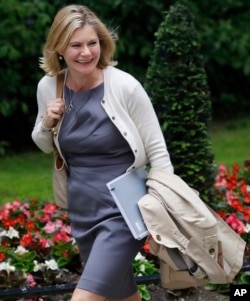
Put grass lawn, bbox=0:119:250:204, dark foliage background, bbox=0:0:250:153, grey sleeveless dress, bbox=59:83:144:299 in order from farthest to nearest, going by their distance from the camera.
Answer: dark foliage background, bbox=0:0:250:153
grass lawn, bbox=0:119:250:204
grey sleeveless dress, bbox=59:83:144:299

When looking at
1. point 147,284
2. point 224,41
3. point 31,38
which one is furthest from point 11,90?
point 147,284

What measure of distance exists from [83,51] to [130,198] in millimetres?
673

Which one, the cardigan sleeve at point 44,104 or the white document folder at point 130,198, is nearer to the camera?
the white document folder at point 130,198

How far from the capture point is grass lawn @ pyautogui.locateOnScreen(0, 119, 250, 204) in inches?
343

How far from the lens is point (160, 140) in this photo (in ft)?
15.5

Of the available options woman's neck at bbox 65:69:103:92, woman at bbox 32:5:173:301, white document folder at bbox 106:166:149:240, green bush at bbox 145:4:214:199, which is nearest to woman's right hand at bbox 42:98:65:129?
woman at bbox 32:5:173:301

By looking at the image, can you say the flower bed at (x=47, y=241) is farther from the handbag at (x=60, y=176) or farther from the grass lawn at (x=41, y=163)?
the handbag at (x=60, y=176)

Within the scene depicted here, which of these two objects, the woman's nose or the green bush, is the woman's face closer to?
the woman's nose

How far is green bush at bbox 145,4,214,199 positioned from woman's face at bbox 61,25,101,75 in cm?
221

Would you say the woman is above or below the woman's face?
below

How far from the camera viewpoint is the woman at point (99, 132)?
4637 millimetres

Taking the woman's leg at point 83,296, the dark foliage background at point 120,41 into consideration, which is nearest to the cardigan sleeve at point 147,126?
the woman's leg at point 83,296

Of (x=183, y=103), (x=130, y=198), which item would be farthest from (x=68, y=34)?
(x=183, y=103)

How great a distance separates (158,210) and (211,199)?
2.44 meters
